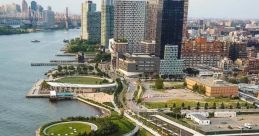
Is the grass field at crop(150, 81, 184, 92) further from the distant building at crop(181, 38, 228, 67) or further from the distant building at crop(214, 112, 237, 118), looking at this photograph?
the distant building at crop(214, 112, 237, 118)

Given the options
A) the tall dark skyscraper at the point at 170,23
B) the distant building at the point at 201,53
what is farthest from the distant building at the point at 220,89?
the distant building at the point at 201,53

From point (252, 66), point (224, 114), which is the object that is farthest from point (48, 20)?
point (224, 114)

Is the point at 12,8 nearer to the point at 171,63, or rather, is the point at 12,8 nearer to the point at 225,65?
the point at 225,65

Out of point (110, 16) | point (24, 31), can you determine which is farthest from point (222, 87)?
point (24, 31)

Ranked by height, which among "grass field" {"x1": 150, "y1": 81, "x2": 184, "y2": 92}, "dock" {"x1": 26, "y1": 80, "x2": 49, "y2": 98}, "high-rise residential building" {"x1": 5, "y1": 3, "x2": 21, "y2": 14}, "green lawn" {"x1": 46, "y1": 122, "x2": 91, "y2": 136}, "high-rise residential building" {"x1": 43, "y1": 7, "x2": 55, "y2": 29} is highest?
"high-rise residential building" {"x1": 5, "y1": 3, "x2": 21, "y2": 14}

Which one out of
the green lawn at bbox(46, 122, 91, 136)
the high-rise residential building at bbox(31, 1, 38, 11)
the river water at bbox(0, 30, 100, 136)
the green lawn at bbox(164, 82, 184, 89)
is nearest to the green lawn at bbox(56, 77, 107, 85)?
the river water at bbox(0, 30, 100, 136)

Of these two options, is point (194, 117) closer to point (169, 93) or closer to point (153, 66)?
point (169, 93)
